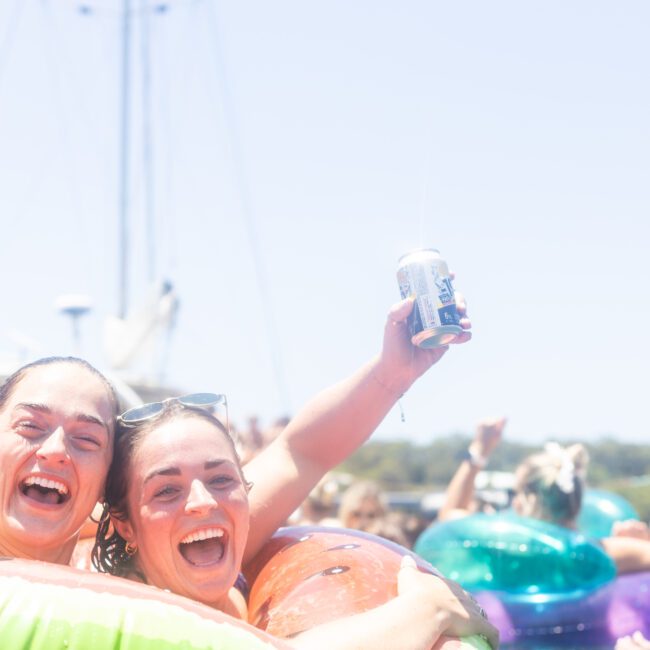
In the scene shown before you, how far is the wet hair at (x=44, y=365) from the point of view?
2.18 metres

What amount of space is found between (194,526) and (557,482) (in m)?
2.99

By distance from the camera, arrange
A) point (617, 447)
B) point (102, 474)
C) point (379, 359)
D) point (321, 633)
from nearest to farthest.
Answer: point (321, 633) < point (102, 474) < point (379, 359) < point (617, 447)

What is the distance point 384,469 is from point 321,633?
189 ft

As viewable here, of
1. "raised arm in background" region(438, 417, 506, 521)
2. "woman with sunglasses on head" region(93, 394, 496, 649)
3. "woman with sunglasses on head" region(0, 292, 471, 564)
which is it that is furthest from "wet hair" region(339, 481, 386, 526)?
"woman with sunglasses on head" region(93, 394, 496, 649)

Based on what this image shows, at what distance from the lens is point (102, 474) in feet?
7.00

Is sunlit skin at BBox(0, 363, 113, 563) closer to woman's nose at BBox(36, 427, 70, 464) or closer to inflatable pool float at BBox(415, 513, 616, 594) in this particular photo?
woman's nose at BBox(36, 427, 70, 464)

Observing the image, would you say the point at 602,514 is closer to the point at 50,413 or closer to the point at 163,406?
the point at 163,406

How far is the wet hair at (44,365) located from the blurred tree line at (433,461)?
5142 cm

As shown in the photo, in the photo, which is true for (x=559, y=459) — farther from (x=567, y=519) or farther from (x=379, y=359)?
(x=379, y=359)

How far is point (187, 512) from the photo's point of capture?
2068mm

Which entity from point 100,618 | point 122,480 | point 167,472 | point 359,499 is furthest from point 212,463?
point 359,499

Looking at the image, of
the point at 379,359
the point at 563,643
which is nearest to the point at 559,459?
the point at 563,643

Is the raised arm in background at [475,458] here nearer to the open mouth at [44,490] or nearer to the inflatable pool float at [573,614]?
the inflatable pool float at [573,614]

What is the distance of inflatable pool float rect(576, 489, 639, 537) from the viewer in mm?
6297
